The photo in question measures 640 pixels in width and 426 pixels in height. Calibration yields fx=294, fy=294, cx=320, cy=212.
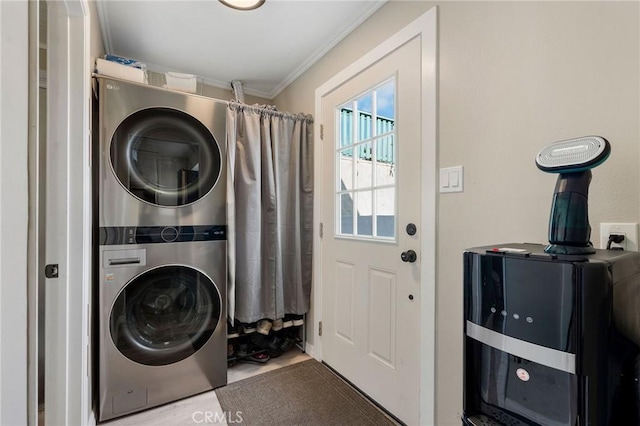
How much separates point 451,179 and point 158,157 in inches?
64.2

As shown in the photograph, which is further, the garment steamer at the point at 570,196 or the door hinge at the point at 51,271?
the door hinge at the point at 51,271

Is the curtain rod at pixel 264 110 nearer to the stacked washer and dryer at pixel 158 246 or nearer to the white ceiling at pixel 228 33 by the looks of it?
the stacked washer and dryer at pixel 158 246

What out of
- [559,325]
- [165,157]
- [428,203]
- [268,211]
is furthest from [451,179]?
[165,157]

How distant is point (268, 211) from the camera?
7.29ft

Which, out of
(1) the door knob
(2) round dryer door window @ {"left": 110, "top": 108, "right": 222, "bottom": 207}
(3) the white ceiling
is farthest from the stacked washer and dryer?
(1) the door knob

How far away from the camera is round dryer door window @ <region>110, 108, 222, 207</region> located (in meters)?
1.65

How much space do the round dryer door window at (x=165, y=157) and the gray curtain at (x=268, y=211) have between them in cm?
18

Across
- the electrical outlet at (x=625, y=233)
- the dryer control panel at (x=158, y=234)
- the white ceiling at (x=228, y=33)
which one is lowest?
the dryer control panel at (x=158, y=234)

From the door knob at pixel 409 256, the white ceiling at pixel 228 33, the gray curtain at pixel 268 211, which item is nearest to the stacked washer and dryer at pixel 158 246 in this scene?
the gray curtain at pixel 268 211

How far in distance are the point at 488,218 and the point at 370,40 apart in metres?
1.28

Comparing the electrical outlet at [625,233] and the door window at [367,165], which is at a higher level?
the door window at [367,165]

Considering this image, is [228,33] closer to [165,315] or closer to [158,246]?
[158,246]

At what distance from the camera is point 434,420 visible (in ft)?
4.55

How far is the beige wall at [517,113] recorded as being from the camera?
88cm
